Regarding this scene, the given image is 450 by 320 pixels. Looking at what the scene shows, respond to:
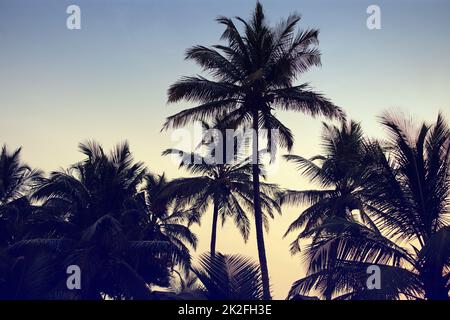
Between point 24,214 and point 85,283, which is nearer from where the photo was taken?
point 85,283

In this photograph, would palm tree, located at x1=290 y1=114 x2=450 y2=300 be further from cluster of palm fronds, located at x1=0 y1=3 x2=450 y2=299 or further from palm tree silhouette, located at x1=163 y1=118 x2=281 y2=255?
palm tree silhouette, located at x1=163 y1=118 x2=281 y2=255

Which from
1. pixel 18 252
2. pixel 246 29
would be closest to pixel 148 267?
pixel 18 252

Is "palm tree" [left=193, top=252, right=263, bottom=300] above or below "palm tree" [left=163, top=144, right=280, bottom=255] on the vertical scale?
below

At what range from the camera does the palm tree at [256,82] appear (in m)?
22.7

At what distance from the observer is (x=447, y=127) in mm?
16000

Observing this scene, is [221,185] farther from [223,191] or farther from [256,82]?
[256,82]

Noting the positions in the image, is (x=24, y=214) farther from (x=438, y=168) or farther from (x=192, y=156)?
(x=438, y=168)

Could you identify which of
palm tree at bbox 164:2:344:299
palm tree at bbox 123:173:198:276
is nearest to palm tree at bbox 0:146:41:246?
palm tree at bbox 123:173:198:276

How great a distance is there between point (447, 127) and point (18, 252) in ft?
62.0

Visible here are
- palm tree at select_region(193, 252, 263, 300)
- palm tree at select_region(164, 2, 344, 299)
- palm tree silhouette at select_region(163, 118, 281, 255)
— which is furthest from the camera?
palm tree silhouette at select_region(163, 118, 281, 255)

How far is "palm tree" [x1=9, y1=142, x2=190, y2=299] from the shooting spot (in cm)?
2380

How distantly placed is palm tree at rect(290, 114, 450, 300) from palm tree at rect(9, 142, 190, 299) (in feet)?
28.1

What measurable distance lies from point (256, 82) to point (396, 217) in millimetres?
8776

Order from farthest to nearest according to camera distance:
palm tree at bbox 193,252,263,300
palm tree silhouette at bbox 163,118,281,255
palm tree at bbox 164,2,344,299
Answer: palm tree silhouette at bbox 163,118,281,255 → palm tree at bbox 164,2,344,299 → palm tree at bbox 193,252,263,300
